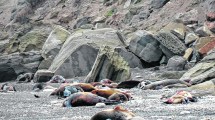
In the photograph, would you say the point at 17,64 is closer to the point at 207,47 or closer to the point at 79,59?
the point at 79,59

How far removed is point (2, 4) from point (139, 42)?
38.7 m

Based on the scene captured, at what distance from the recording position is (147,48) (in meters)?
25.5

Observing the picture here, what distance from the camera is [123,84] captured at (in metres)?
16.9

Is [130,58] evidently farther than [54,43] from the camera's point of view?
No

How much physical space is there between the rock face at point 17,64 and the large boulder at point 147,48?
752 centimetres

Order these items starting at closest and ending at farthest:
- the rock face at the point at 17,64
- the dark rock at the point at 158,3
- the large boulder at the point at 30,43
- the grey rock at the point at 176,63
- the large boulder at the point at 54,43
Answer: the grey rock at the point at 176,63 < the rock face at the point at 17,64 < the large boulder at the point at 54,43 < the dark rock at the point at 158,3 < the large boulder at the point at 30,43

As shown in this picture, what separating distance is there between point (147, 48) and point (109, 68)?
594 centimetres

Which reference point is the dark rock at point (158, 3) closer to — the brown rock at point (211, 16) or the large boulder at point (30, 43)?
the large boulder at point (30, 43)

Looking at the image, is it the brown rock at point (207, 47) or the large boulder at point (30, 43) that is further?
the large boulder at point (30, 43)

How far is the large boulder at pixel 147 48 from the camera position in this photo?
1005 inches

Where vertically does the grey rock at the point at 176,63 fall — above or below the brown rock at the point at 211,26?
below

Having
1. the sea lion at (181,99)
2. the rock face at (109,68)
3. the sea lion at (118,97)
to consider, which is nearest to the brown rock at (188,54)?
the rock face at (109,68)

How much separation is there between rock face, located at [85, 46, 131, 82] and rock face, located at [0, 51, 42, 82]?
33.0 feet

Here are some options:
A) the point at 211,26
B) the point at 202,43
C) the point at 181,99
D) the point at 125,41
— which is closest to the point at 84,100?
the point at 181,99
